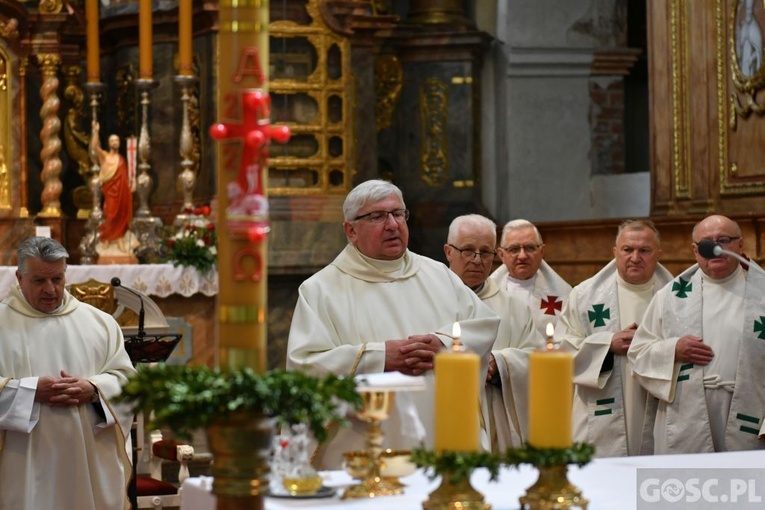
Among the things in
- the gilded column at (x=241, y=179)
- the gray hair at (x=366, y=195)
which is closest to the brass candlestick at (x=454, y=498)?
the gilded column at (x=241, y=179)

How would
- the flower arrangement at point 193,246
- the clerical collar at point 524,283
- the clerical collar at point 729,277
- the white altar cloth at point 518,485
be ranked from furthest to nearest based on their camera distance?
the flower arrangement at point 193,246
the clerical collar at point 524,283
the clerical collar at point 729,277
the white altar cloth at point 518,485

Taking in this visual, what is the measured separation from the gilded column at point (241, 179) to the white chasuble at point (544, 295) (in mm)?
5069

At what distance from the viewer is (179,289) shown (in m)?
10.2

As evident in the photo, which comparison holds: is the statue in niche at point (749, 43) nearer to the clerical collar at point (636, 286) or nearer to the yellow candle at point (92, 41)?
the clerical collar at point (636, 286)

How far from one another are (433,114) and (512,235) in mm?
5686

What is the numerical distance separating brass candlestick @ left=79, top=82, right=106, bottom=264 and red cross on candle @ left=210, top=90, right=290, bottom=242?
29.2 ft

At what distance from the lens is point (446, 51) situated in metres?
12.6

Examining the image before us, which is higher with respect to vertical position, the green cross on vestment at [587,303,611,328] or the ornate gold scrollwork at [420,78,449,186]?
the ornate gold scrollwork at [420,78,449,186]

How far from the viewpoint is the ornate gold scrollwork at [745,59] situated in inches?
361

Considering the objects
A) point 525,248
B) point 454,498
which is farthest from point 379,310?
point 454,498

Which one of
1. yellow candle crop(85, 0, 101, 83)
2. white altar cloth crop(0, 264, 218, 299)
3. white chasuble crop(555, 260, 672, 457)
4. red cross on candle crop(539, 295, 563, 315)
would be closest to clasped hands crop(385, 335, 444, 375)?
white chasuble crop(555, 260, 672, 457)

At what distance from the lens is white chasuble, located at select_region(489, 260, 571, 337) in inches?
280

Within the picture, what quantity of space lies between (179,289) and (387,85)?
11.4ft

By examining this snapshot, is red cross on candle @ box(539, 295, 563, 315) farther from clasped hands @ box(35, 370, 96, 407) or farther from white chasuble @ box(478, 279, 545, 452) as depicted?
clasped hands @ box(35, 370, 96, 407)
